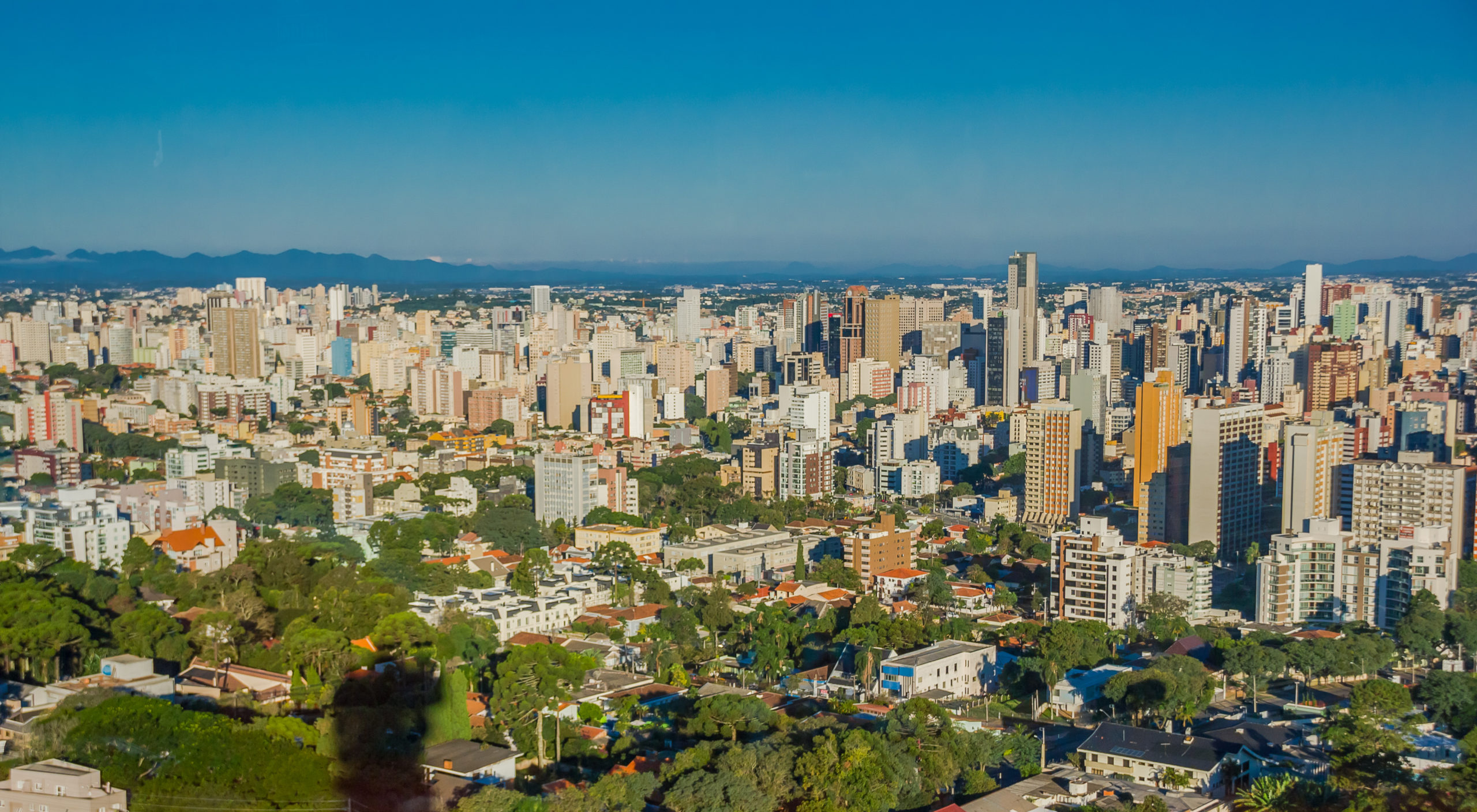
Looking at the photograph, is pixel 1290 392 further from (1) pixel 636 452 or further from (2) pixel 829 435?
(1) pixel 636 452

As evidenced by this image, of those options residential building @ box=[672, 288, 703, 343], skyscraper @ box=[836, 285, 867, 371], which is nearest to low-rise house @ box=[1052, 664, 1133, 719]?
skyscraper @ box=[836, 285, 867, 371]

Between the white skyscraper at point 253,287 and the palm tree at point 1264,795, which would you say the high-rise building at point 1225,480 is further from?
the white skyscraper at point 253,287

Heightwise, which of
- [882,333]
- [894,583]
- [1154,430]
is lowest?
[894,583]

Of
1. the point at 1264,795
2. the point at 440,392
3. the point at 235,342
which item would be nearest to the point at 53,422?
the point at 440,392

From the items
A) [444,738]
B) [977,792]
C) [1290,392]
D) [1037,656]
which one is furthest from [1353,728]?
[1290,392]

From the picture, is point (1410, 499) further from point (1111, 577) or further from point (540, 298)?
point (540, 298)
